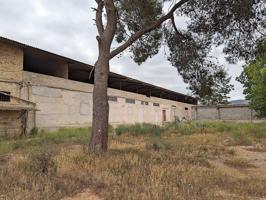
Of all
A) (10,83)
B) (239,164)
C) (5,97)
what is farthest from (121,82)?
(239,164)

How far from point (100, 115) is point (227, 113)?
144 ft

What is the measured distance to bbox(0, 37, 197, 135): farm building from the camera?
20.4 meters

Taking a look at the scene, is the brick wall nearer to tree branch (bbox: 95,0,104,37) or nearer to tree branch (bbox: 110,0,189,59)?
tree branch (bbox: 110,0,189,59)

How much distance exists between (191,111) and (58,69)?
34.3 m

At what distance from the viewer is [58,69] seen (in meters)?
26.4

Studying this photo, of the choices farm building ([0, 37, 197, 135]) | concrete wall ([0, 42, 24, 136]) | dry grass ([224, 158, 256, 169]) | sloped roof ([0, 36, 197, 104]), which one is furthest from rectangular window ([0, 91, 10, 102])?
dry grass ([224, 158, 256, 169])

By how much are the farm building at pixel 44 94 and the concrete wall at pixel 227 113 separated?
68.1 feet

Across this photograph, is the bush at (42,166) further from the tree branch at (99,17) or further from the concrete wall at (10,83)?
the concrete wall at (10,83)

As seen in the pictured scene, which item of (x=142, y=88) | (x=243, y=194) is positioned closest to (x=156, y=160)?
(x=243, y=194)

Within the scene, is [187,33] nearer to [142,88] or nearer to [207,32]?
[207,32]

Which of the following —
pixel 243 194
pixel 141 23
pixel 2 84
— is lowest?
pixel 243 194

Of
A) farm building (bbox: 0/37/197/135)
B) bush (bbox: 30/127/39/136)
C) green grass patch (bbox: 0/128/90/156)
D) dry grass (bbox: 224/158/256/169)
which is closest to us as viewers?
dry grass (bbox: 224/158/256/169)

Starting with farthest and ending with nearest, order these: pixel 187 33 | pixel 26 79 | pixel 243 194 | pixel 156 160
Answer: pixel 26 79 → pixel 187 33 → pixel 156 160 → pixel 243 194

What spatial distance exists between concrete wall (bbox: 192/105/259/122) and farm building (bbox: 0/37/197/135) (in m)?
20.7
